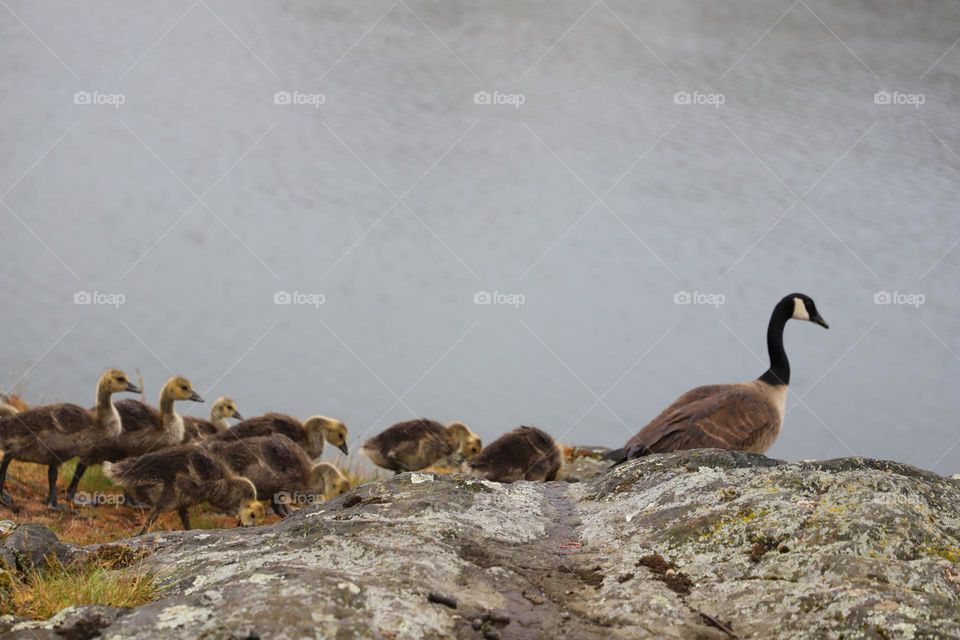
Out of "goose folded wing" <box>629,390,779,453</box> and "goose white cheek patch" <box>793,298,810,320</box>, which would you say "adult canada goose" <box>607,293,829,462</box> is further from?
"goose white cheek patch" <box>793,298,810,320</box>

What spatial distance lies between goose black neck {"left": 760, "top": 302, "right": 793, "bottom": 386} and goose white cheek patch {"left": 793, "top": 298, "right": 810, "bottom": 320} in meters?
0.05

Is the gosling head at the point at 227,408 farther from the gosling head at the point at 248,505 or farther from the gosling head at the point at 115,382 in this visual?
the gosling head at the point at 248,505

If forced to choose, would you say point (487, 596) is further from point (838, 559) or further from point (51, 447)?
point (51, 447)

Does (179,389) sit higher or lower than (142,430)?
higher

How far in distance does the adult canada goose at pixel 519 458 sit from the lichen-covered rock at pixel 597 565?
4863 millimetres

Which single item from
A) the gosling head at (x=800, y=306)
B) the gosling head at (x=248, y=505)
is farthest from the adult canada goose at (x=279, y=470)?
the gosling head at (x=800, y=306)

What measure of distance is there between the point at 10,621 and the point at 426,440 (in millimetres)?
7444

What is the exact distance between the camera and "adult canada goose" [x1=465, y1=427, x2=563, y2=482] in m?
9.43

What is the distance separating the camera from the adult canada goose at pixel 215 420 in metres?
11.2

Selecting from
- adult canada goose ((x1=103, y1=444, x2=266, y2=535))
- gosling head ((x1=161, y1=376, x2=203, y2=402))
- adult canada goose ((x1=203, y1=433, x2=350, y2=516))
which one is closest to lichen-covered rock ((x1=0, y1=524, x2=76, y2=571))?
adult canada goose ((x1=103, y1=444, x2=266, y2=535))

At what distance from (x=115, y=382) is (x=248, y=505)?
210 cm

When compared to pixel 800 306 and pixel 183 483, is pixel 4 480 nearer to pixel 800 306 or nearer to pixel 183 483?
pixel 183 483

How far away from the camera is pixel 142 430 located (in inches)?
395

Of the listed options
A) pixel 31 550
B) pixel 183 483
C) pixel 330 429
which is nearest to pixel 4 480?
pixel 183 483
